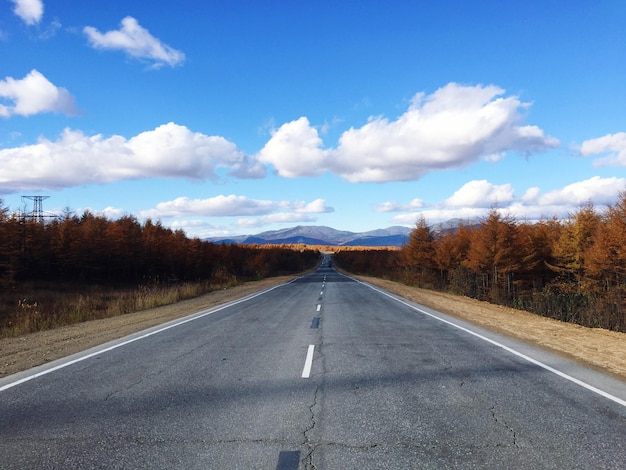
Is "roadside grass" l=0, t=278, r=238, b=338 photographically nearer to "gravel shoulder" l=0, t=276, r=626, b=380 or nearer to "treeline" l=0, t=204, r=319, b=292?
"gravel shoulder" l=0, t=276, r=626, b=380

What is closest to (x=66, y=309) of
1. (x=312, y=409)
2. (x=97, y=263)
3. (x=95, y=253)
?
(x=312, y=409)

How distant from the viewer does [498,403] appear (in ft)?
18.2

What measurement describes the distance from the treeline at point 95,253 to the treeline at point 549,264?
2429 centimetres

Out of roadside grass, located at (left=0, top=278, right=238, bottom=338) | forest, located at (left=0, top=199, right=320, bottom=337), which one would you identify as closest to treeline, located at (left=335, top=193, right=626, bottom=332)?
roadside grass, located at (left=0, top=278, right=238, bottom=338)

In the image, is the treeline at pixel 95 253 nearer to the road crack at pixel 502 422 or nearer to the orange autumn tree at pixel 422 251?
the orange autumn tree at pixel 422 251

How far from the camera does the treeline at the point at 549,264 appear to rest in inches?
987

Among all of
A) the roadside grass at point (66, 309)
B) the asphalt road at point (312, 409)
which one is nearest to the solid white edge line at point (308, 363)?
the asphalt road at point (312, 409)

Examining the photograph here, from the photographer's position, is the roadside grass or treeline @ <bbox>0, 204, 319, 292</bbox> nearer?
the roadside grass

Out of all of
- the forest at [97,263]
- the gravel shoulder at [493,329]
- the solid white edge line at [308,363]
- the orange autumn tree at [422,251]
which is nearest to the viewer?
the solid white edge line at [308,363]

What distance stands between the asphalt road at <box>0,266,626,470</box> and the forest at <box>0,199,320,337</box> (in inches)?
599

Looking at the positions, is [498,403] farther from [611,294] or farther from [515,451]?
[611,294]

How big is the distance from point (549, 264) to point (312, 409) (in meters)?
38.3

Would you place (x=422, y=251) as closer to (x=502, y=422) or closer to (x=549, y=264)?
(x=549, y=264)

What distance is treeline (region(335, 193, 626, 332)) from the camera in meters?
25.1
